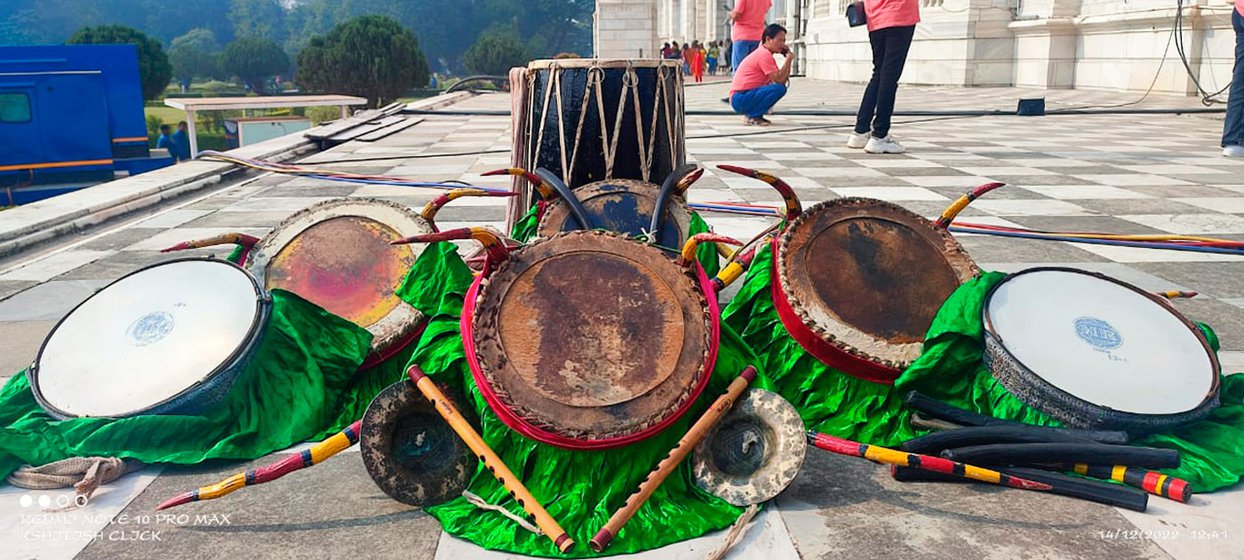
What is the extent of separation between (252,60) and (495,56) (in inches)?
981

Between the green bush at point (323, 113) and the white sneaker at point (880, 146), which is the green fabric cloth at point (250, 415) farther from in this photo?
the green bush at point (323, 113)

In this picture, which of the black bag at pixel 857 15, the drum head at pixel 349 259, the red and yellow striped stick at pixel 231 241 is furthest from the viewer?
the black bag at pixel 857 15

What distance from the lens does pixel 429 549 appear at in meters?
1.85

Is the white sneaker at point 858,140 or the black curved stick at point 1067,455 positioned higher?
the white sneaker at point 858,140

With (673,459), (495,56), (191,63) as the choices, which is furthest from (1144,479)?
(191,63)

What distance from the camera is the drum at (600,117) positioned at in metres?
3.45

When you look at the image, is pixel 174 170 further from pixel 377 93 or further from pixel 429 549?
pixel 377 93

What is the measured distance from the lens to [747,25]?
1178cm

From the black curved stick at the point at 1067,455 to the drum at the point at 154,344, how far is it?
1.78 m

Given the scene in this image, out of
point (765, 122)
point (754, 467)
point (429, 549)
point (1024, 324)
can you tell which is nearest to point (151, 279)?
point (429, 549)

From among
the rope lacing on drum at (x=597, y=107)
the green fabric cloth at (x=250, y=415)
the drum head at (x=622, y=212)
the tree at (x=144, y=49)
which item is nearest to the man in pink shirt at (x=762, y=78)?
the rope lacing on drum at (x=597, y=107)

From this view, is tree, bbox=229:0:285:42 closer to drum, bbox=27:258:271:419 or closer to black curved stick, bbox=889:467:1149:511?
drum, bbox=27:258:271:419

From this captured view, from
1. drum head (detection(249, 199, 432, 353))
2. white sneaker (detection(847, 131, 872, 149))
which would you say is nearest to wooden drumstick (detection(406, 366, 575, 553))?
drum head (detection(249, 199, 432, 353))

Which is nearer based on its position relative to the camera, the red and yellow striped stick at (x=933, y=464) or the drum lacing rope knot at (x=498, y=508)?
the drum lacing rope knot at (x=498, y=508)
